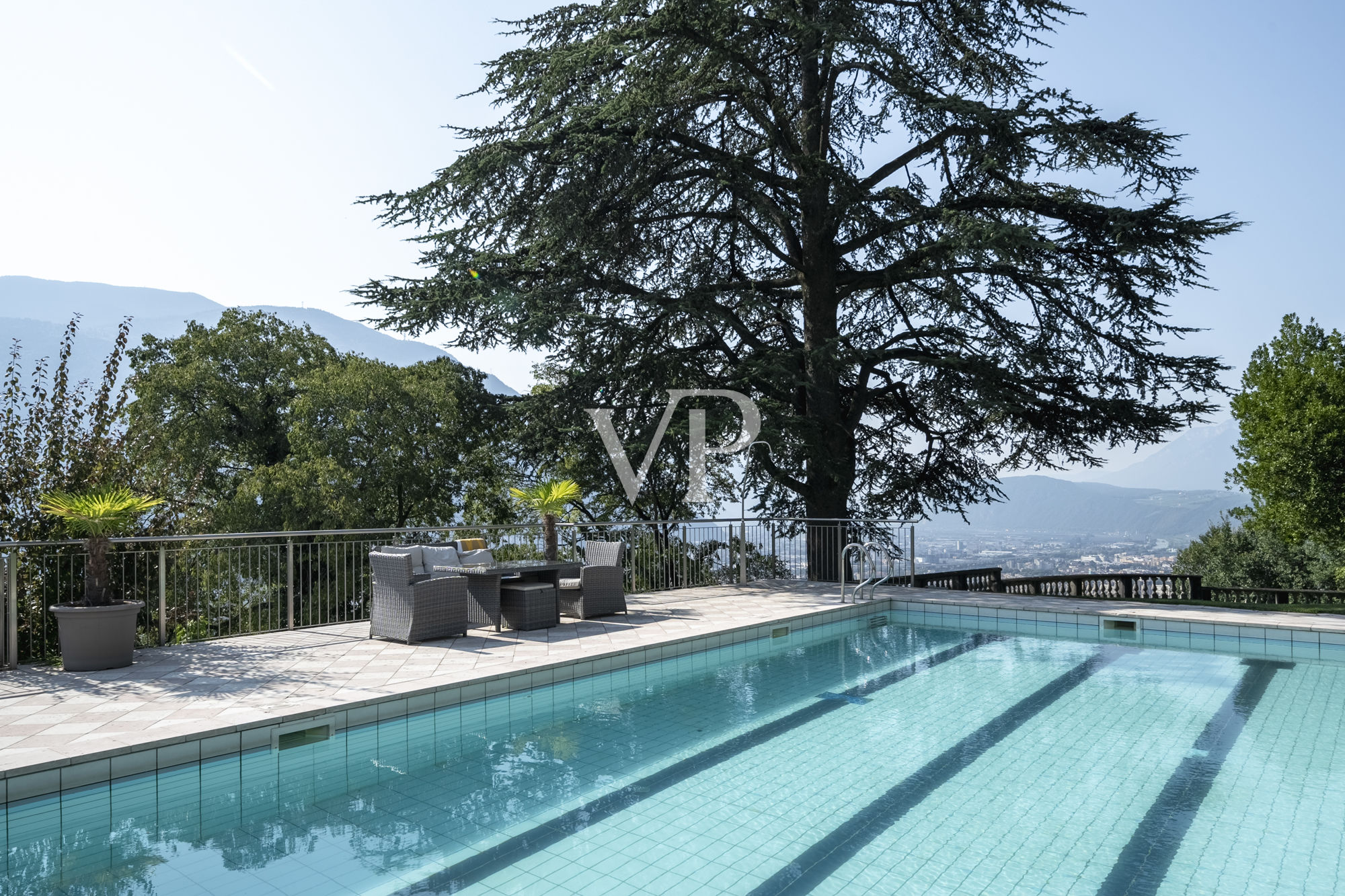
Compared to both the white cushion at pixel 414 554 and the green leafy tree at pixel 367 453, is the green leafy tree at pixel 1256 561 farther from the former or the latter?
the white cushion at pixel 414 554

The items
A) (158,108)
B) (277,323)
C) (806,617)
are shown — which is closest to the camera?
(806,617)

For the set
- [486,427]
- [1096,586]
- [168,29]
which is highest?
[168,29]

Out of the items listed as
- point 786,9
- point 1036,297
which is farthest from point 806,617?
point 786,9

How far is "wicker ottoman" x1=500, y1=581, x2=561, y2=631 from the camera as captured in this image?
333 inches

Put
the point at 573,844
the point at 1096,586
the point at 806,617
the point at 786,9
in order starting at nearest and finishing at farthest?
the point at 573,844, the point at 806,617, the point at 786,9, the point at 1096,586

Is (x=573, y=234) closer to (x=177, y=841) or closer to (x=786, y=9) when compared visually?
(x=786, y=9)

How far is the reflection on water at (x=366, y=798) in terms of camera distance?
11.6 feet

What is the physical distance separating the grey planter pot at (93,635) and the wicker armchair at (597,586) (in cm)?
406

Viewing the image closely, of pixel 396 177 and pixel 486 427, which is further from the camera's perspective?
pixel 486 427

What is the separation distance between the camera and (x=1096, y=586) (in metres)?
16.5

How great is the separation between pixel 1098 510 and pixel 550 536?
96.7m

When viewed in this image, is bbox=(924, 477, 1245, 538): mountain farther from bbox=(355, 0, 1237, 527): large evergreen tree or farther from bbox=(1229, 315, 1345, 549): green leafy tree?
bbox=(355, 0, 1237, 527): large evergreen tree

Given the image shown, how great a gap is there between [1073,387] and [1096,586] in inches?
183

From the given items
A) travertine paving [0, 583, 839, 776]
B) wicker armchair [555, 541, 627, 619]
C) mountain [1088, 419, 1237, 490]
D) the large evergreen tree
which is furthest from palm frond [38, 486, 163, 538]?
mountain [1088, 419, 1237, 490]
